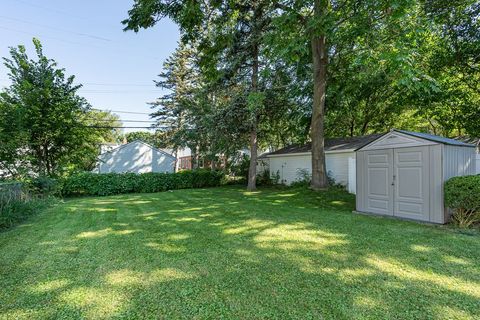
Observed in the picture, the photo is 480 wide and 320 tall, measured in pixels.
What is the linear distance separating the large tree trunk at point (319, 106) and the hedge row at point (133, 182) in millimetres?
7589

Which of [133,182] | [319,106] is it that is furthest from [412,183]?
[133,182]

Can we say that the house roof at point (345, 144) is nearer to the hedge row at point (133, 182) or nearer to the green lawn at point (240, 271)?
the hedge row at point (133, 182)

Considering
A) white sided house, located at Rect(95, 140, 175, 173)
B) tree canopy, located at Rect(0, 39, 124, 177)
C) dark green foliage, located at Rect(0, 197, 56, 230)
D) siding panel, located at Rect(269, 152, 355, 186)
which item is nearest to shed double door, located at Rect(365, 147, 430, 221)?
siding panel, located at Rect(269, 152, 355, 186)

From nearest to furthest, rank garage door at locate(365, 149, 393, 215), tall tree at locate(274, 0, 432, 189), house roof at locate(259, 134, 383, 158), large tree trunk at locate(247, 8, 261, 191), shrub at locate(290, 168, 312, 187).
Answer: garage door at locate(365, 149, 393, 215), tall tree at locate(274, 0, 432, 189), house roof at locate(259, 134, 383, 158), large tree trunk at locate(247, 8, 261, 191), shrub at locate(290, 168, 312, 187)

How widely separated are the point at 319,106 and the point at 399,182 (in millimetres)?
4742

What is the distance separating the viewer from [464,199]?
537 cm

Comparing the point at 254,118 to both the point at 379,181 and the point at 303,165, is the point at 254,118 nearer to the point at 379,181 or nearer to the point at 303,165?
the point at 303,165

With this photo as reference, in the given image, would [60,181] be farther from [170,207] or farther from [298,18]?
[298,18]

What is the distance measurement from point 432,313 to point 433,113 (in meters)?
14.9

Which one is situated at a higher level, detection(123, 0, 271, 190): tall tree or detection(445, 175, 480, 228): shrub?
detection(123, 0, 271, 190): tall tree

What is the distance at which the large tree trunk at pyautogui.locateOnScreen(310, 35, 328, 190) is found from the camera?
10.2 metres

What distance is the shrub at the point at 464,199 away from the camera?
5293mm

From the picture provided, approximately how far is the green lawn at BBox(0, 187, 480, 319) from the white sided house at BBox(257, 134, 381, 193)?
613cm

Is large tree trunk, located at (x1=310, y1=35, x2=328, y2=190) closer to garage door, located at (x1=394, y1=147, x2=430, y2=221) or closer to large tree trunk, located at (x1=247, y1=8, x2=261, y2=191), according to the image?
large tree trunk, located at (x1=247, y1=8, x2=261, y2=191)
